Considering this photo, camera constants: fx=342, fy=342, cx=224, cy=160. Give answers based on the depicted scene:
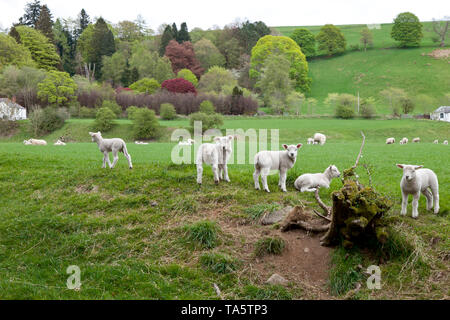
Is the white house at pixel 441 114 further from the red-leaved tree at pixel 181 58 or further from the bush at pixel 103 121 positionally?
the red-leaved tree at pixel 181 58

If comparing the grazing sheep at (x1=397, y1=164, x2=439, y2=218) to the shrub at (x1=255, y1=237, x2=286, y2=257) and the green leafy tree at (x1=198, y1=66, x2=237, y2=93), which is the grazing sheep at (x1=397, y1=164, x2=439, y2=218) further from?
the green leafy tree at (x1=198, y1=66, x2=237, y2=93)

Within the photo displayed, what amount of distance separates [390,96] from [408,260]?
7264cm

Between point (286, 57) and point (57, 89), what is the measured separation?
62.6m

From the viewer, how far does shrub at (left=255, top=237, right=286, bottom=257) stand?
7.75 m

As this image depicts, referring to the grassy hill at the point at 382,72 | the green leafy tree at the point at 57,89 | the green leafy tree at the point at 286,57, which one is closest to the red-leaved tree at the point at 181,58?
the green leafy tree at the point at 286,57

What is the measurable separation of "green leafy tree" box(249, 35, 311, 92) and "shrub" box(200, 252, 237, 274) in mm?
91177

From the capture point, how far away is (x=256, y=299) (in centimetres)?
636

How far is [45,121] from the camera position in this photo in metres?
55.5

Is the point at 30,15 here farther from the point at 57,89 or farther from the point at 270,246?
the point at 270,246

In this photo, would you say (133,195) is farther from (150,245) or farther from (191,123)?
(191,123)

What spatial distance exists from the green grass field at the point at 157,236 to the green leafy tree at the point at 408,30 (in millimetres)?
119154

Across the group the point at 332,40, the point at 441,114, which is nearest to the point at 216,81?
the point at 441,114

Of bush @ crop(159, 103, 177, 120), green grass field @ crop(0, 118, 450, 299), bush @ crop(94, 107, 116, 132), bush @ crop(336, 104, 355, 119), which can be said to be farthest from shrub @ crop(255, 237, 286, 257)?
bush @ crop(336, 104, 355, 119)
